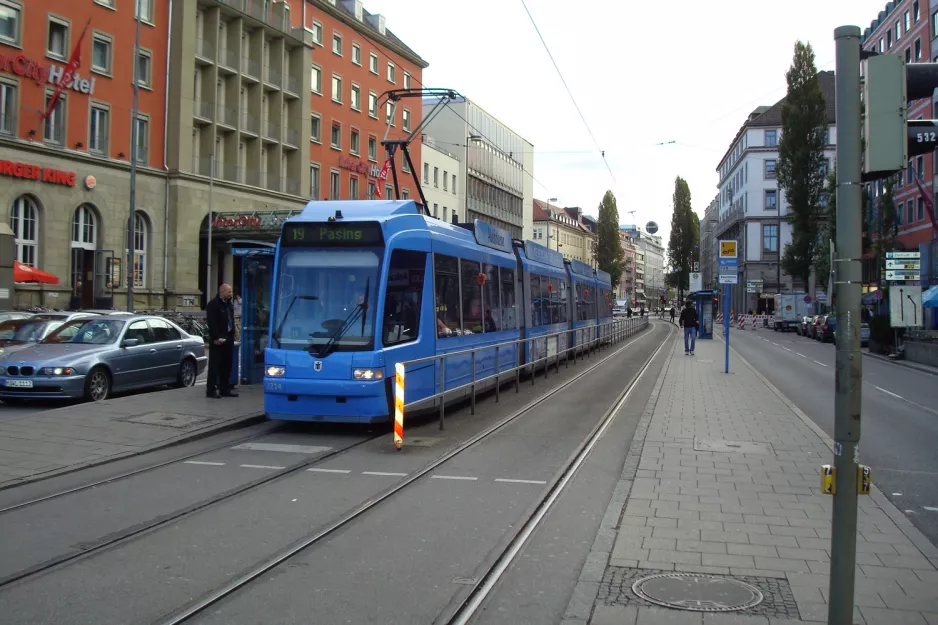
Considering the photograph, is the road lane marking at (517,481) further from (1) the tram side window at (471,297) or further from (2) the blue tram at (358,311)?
(1) the tram side window at (471,297)

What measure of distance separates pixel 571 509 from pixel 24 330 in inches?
524

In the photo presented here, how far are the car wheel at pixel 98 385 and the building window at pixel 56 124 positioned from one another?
949 inches

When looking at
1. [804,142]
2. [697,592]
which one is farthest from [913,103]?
[697,592]

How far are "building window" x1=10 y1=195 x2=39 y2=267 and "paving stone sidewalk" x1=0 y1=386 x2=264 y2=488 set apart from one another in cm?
2379

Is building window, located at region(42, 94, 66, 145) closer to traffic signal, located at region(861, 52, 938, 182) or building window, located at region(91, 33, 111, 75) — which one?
building window, located at region(91, 33, 111, 75)

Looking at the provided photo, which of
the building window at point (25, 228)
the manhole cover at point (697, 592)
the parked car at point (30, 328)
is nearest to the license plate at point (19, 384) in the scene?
the parked car at point (30, 328)

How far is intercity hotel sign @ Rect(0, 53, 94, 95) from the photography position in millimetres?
32312

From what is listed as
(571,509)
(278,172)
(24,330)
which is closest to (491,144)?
(278,172)

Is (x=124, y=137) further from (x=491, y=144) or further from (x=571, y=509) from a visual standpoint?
(x=491, y=144)

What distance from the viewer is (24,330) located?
16.2m

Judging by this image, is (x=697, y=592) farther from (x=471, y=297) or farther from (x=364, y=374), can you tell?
(x=471, y=297)

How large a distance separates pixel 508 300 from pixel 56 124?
26.3 metres

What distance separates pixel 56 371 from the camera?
44.1ft

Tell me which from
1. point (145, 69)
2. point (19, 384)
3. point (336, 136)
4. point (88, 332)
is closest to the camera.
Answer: point (19, 384)
